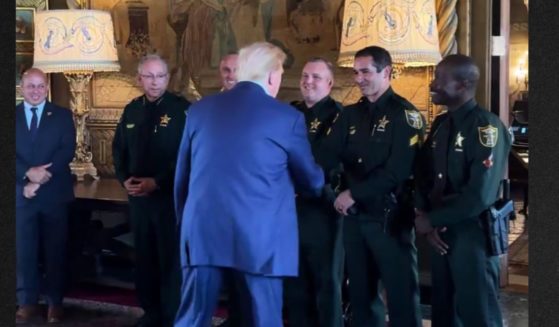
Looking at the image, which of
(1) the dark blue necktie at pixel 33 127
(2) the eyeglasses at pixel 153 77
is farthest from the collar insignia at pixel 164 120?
(1) the dark blue necktie at pixel 33 127

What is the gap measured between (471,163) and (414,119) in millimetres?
406

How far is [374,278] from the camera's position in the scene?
12.4 feet

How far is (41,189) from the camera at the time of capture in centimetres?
472

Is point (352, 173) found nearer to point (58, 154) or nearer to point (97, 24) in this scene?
point (58, 154)

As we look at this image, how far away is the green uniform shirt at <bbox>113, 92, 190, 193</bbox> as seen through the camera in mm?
4301

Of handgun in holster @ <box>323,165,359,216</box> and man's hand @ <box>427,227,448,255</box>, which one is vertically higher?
handgun in holster @ <box>323,165,359,216</box>

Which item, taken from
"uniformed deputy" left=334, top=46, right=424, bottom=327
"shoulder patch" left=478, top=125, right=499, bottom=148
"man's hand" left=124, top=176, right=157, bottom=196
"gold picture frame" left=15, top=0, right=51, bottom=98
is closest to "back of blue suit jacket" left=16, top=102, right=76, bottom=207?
"man's hand" left=124, top=176, right=157, bottom=196

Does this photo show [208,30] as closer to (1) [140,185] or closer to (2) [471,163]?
(1) [140,185]

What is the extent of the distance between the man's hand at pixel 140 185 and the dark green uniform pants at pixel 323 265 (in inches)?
31.0

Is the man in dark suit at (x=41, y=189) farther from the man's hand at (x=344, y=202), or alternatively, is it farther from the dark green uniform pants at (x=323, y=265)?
the man's hand at (x=344, y=202)

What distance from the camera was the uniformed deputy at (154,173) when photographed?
4.29 m

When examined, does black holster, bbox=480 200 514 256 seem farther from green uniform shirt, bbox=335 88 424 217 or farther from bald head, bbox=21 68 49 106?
bald head, bbox=21 68 49 106

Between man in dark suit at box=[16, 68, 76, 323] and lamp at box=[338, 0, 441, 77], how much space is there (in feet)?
5.50

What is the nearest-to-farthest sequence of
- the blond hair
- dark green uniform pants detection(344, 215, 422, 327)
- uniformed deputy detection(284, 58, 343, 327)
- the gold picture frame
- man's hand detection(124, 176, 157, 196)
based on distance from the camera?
the blond hair → dark green uniform pants detection(344, 215, 422, 327) → uniformed deputy detection(284, 58, 343, 327) → man's hand detection(124, 176, 157, 196) → the gold picture frame
